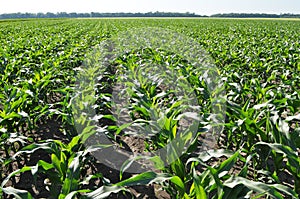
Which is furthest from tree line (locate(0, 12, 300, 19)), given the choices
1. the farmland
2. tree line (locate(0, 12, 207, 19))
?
the farmland

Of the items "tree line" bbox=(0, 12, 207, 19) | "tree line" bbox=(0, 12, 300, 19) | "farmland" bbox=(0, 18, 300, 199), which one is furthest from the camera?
"tree line" bbox=(0, 12, 207, 19)

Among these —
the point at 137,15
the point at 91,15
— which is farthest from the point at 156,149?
the point at 91,15

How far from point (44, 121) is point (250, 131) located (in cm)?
300

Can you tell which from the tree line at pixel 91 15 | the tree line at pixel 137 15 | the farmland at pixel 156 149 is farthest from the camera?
the tree line at pixel 91 15

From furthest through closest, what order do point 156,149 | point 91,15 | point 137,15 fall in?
point 91,15 → point 137,15 → point 156,149

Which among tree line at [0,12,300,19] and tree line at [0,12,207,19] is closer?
tree line at [0,12,300,19]

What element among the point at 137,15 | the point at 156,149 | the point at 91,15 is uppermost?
the point at 91,15

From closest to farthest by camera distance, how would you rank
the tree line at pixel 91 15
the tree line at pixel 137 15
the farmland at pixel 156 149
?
the farmland at pixel 156 149 → the tree line at pixel 137 15 → the tree line at pixel 91 15

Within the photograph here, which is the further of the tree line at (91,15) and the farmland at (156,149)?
the tree line at (91,15)

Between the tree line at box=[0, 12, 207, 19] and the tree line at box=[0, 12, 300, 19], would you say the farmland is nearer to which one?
the tree line at box=[0, 12, 300, 19]

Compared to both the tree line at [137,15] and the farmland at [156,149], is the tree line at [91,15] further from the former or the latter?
the farmland at [156,149]

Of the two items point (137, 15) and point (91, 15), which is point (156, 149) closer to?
point (137, 15)

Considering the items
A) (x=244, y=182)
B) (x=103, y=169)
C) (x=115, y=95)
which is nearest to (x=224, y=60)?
(x=115, y=95)

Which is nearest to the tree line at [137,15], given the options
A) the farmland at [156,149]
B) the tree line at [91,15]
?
the tree line at [91,15]
